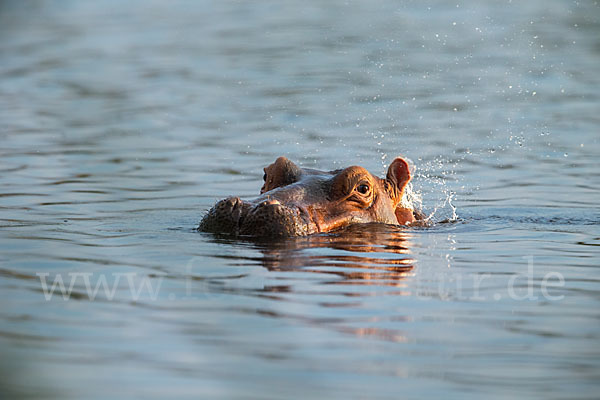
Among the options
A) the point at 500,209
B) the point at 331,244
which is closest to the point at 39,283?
the point at 331,244

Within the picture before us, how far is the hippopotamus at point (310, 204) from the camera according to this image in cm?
826

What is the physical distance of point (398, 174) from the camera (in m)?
10.2

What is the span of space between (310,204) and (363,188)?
747 mm

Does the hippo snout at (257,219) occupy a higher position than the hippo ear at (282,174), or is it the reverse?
the hippo ear at (282,174)

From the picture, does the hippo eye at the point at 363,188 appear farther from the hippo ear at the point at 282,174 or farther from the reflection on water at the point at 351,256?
the hippo ear at the point at 282,174

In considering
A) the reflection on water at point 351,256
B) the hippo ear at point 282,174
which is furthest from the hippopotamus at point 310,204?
the reflection on water at point 351,256

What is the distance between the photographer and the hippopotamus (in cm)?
826

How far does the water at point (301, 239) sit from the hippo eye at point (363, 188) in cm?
44

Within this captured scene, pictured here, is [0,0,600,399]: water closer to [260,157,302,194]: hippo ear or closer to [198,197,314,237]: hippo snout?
[198,197,314,237]: hippo snout

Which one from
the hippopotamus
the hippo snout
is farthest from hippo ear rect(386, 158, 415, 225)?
the hippo snout

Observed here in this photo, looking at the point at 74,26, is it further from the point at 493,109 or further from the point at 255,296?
the point at 255,296

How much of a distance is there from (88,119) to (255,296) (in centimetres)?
1280

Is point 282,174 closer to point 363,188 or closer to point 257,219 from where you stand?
point 363,188

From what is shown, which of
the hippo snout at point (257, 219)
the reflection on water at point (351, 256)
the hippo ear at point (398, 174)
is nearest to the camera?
the reflection on water at point (351, 256)
